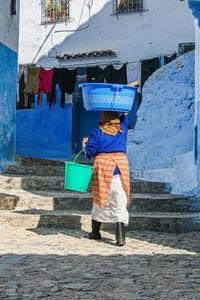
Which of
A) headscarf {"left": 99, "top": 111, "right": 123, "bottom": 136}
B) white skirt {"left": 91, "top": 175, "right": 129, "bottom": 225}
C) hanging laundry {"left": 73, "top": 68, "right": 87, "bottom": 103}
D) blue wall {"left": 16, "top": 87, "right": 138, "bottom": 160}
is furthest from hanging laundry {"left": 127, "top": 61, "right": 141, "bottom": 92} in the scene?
white skirt {"left": 91, "top": 175, "right": 129, "bottom": 225}

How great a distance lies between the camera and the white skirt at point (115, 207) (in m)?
4.42

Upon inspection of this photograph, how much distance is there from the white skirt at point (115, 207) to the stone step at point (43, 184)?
2.14 metres

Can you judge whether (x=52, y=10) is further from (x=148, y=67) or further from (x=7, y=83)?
(x=7, y=83)

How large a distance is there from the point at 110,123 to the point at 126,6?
26.1 feet

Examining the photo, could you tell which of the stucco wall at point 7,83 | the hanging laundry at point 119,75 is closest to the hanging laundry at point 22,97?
the hanging laundry at point 119,75

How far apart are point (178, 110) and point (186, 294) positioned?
7201 mm

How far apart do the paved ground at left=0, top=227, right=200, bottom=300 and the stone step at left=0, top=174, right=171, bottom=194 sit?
1.48m

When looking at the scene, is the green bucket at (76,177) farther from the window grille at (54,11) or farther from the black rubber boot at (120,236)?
the window grille at (54,11)

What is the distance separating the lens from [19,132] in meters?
12.6

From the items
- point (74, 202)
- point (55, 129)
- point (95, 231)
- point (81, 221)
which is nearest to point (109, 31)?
point (55, 129)

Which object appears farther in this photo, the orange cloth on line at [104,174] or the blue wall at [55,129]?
the blue wall at [55,129]

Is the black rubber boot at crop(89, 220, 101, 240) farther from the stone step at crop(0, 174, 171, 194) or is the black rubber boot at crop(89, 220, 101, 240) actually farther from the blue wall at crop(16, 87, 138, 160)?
the blue wall at crop(16, 87, 138, 160)

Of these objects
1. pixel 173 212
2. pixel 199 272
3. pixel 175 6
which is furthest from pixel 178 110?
pixel 199 272

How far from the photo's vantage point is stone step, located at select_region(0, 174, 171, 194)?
21.1 feet
